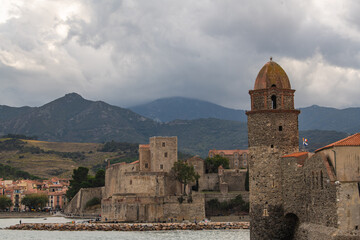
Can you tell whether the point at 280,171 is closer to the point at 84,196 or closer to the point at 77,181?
the point at 84,196

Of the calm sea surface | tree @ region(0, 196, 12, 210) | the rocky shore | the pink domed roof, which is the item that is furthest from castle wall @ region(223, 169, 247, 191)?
tree @ region(0, 196, 12, 210)

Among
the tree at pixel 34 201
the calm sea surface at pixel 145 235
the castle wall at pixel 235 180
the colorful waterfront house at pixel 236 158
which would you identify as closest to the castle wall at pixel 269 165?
the calm sea surface at pixel 145 235

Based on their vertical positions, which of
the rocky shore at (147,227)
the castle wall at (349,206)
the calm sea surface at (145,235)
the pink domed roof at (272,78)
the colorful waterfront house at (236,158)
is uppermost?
the pink domed roof at (272,78)

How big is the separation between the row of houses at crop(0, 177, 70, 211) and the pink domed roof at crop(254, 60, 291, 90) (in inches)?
3417

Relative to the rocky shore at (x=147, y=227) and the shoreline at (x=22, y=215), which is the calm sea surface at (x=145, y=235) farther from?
the shoreline at (x=22, y=215)

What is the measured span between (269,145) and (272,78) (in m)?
3.82

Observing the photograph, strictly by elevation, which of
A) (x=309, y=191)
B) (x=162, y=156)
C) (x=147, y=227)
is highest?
(x=162, y=156)

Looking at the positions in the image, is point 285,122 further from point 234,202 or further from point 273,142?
point 234,202

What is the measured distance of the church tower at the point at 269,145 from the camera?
99.7 feet

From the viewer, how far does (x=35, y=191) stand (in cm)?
11788

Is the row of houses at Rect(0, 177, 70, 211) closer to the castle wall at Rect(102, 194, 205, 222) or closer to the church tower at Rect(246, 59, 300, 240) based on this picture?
the castle wall at Rect(102, 194, 205, 222)

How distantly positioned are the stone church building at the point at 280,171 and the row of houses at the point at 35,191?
86.8 m

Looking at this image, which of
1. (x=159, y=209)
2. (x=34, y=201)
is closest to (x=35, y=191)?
(x=34, y=201)

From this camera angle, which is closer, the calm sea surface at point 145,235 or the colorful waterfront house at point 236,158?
the calm sea surface at point 145,235
